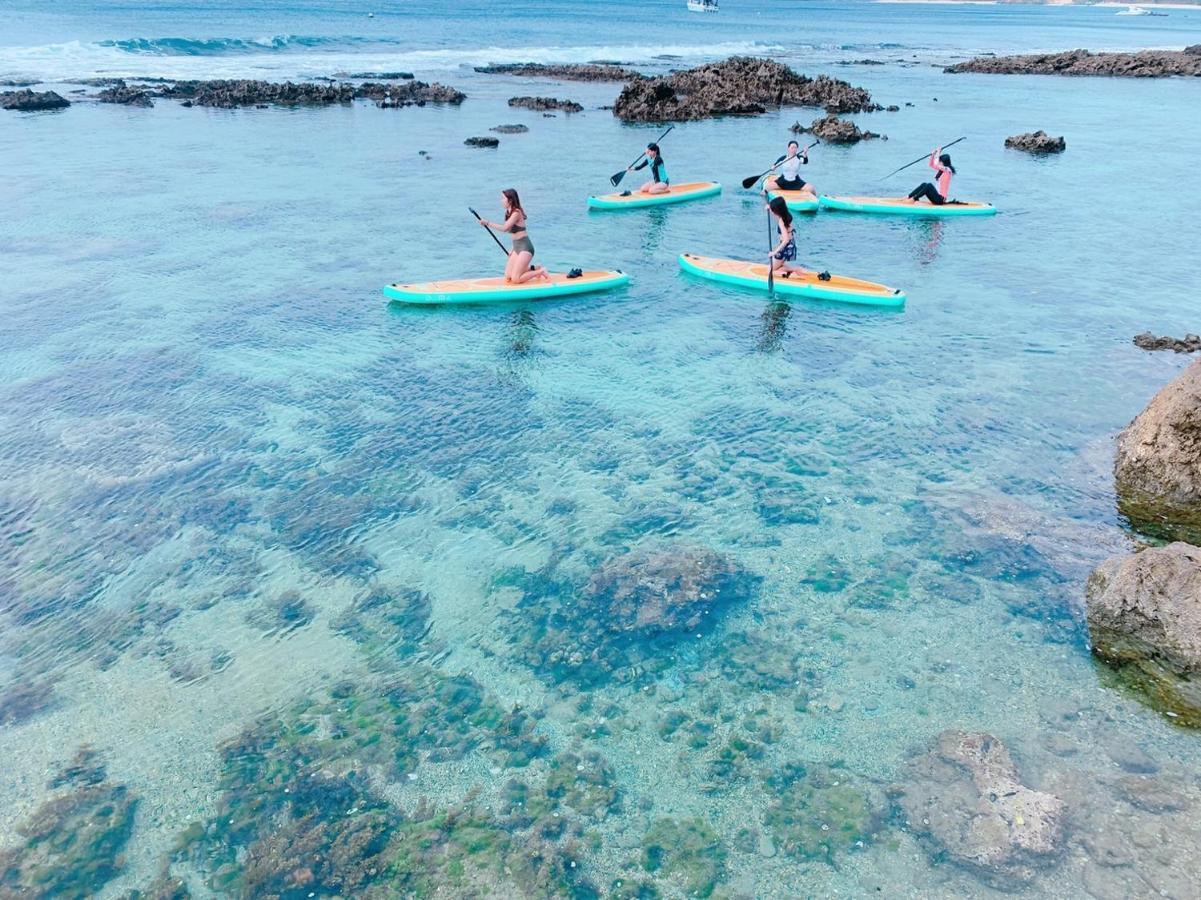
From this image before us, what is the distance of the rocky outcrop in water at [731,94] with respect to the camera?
41.9m

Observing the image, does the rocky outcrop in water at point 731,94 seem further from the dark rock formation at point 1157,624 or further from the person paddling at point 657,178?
the dark rock formation at point 1157,624

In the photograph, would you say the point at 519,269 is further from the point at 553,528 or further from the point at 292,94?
the point at 292,94

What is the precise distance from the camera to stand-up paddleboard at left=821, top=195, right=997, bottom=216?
24.1m

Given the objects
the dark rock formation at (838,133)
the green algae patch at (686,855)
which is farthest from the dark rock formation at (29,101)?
the green algae patch at (686,855)

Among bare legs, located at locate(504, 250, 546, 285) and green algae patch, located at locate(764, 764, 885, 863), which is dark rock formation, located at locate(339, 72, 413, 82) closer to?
bare legs, located at locate(504, 250, 546, 285)

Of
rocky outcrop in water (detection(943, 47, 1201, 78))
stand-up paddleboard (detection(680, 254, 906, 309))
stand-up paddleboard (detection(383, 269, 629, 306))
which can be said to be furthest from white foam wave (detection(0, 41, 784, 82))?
stand-up paddleboard (detection(680, 254, 906, 309))

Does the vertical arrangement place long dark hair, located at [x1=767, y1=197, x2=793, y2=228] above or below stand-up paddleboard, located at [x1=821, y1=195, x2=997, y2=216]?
above

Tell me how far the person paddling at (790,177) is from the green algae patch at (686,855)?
21650 millimetres

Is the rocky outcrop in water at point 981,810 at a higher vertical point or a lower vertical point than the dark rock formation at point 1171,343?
lower

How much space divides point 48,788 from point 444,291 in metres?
12.2

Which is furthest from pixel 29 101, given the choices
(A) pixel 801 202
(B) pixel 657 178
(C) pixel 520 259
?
(A) pixel 801 202

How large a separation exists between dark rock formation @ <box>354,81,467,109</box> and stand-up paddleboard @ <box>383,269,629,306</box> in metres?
29.7

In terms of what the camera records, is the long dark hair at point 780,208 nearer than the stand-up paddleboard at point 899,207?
Yes

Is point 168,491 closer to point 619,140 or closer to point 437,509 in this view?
point 437,509
